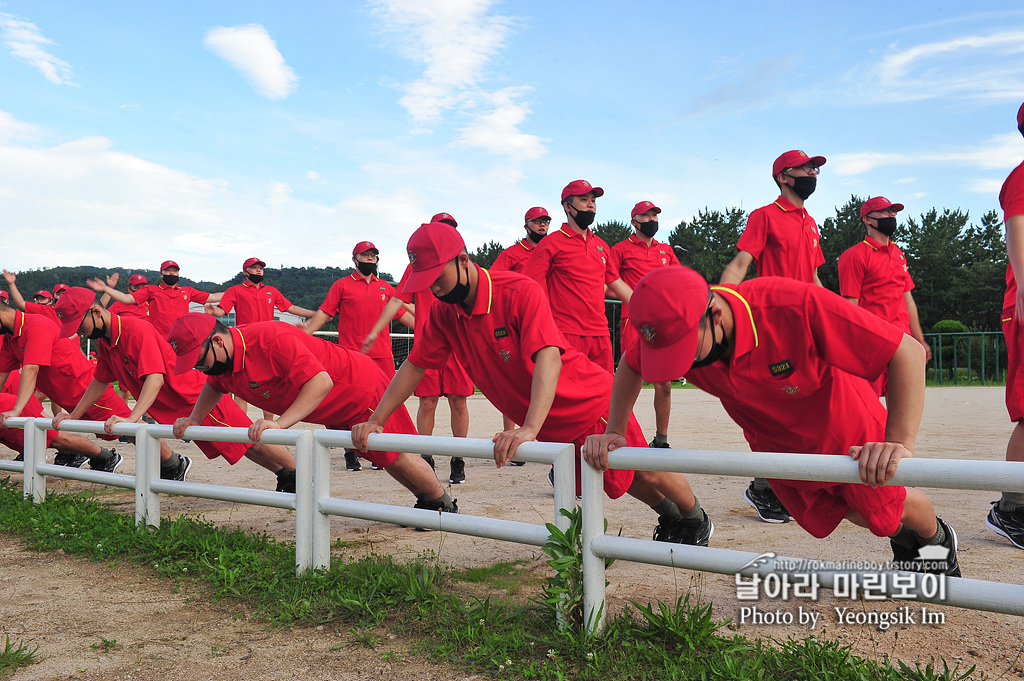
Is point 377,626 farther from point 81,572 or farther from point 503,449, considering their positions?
point 81,572

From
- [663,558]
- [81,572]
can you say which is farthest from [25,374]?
[663,558]

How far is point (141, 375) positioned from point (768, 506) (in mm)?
4530

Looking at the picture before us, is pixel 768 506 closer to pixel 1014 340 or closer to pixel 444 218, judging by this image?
pixel 1014 340

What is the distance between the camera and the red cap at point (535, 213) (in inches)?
313

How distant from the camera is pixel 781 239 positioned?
5211mm

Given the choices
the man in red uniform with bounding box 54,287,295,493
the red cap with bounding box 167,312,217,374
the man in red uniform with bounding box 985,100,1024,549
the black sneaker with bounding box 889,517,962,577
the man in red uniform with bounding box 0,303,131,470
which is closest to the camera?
the black sneaker with bounding box 889,517,962,577

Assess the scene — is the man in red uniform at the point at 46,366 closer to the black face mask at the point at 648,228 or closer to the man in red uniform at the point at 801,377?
the black face mask at the point at 648,228

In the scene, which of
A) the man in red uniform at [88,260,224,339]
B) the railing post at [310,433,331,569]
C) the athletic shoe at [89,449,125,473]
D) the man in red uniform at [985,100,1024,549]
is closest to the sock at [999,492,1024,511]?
the man in red uniform at [985,100,1024,549]

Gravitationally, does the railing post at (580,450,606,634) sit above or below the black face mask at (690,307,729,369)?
below

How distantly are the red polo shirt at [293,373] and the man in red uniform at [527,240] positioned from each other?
3084 millimetres

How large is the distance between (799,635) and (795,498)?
1.67ft

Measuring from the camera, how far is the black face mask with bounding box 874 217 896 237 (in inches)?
233

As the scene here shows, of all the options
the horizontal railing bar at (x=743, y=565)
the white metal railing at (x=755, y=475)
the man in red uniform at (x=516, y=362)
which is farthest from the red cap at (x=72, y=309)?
the horizontal railing bar at (x=743, y=565)

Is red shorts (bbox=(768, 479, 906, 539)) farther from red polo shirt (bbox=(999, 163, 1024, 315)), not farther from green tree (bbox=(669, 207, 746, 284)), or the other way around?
green tree (bbox=(669, 207, 746, 284))
